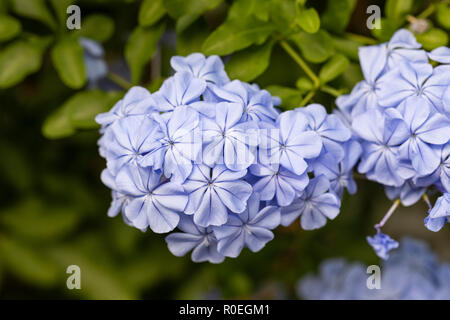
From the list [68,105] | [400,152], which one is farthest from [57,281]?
[400,152]

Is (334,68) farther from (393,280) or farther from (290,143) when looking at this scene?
(393,280)

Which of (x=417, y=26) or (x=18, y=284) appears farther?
(x=18, y=284)

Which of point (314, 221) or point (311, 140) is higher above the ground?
point (311, 140)

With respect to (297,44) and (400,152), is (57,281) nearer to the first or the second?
(297,44)

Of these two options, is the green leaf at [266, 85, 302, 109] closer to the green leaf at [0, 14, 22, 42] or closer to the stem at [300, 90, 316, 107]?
the stem at [300, 90, 316, 107]

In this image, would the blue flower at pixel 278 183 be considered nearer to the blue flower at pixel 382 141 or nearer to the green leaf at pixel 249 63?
the blue flower at pixel 382 141

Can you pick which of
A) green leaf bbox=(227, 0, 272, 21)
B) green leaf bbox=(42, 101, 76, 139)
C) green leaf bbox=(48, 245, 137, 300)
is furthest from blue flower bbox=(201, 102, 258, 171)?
green leaf bbox=(48, 245, 137, 300)
